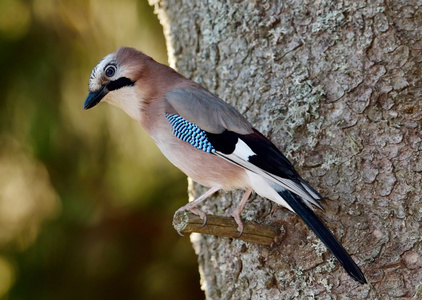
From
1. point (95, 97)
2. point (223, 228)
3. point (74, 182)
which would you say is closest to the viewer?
point (223, 228)

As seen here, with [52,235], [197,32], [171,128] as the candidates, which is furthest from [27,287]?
[197,32]

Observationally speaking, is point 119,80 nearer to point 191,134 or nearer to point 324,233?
point 191,134

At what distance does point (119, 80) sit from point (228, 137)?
0.67 metres

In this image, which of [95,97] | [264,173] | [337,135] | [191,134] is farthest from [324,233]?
[95,97]

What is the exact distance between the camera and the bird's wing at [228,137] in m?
2.56

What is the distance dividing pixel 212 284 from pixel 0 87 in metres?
2.07

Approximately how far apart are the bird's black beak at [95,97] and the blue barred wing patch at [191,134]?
38 centimetres

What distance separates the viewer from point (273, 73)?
301cm

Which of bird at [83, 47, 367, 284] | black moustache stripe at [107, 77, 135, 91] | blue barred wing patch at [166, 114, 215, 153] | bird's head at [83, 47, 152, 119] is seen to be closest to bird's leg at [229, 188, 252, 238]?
bird at [83, 47, 367, 284]

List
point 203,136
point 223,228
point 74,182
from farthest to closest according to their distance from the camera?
point 74,182 → point 203,136 → point 223,228

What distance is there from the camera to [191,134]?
2844 mm

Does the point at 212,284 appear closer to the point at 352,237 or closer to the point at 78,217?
the point at 352,237

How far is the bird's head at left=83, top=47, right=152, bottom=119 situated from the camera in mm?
2949

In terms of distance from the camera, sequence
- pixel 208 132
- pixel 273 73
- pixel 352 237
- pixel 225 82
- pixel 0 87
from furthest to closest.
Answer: pixel 0 87 < pixel 225 82 < pixel 273 73 < pixel 208 132 < pixel 352 237
